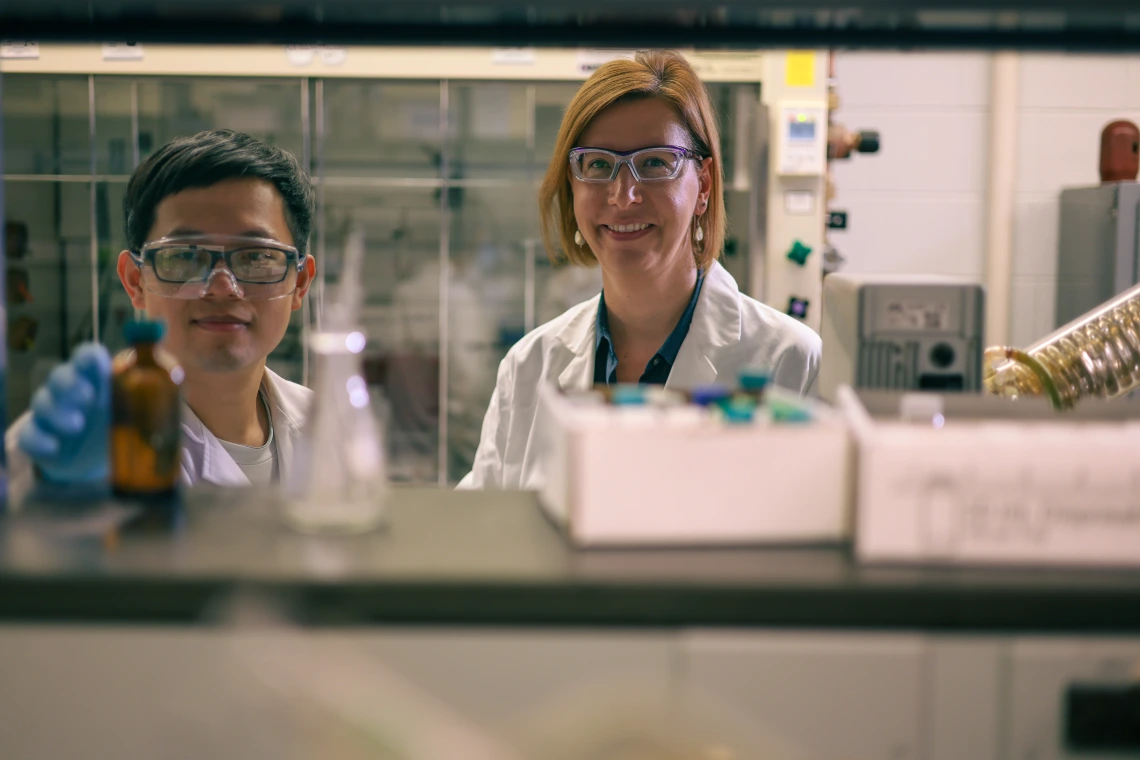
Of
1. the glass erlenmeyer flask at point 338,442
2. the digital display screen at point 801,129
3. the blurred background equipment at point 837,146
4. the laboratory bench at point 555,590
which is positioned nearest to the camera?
the laboratory bench at point 555,590

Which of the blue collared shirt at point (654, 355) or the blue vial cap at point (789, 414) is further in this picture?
the blue collared shirt at point (654, 355)

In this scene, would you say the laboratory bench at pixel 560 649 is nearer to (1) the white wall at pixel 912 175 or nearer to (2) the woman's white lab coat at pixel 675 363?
(2) the woman's white lab coat at pixel 675 363

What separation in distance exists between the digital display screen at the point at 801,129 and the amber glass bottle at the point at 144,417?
268cm

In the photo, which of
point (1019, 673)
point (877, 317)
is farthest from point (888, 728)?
point (877, 317)

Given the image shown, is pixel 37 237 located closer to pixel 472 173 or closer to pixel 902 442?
pixel 472 173

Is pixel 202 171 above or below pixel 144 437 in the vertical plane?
above

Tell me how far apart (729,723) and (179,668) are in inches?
18.0

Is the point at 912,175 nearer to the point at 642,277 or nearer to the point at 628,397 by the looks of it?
the point at 642,277

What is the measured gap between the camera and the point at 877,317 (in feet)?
3.73

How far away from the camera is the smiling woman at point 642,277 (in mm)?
2033

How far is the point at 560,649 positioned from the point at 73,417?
0.54 m

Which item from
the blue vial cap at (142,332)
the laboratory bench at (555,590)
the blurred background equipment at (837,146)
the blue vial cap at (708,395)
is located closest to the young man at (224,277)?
the blue vial cap at (142,332)


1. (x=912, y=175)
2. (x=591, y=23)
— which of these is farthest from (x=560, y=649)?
(x=912, y=175)

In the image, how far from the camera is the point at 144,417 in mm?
1012
